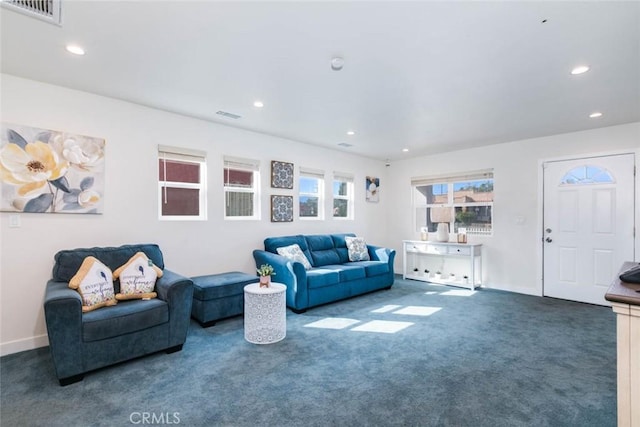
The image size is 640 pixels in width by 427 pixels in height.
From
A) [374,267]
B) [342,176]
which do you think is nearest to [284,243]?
[374,267]

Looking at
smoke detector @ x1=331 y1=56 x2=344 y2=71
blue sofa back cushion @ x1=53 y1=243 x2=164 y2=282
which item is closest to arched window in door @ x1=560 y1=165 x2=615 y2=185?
smoke detector @ x1=331 y1=56 x2=344 y2=71

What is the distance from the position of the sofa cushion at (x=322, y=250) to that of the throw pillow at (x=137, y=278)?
2.39 meters

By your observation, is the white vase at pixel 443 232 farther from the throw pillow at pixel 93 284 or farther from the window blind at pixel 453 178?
the throw pillow at pixel 93 284

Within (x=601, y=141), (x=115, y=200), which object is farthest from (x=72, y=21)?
(x=601, y=141)

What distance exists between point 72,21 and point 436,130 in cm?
411

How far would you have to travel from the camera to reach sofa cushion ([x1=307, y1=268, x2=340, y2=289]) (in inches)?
157

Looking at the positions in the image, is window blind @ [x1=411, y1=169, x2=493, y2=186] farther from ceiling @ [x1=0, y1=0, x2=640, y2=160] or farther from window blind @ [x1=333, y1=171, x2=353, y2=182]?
ceiling @ [x1=0, y1=0, x2=640, y2=160]

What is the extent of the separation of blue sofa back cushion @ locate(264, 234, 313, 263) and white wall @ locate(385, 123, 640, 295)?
3.09 m

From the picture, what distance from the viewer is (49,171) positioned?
2939 mm

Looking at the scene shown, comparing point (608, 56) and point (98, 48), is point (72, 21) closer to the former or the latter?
point (98, 48)

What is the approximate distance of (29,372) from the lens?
2.44 m

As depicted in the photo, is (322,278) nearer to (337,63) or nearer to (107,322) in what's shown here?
(107,322)

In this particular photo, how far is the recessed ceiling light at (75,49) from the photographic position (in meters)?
2.32

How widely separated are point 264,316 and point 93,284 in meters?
1.50
